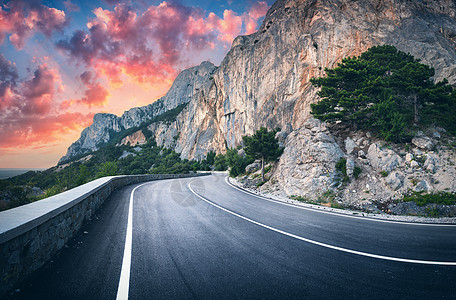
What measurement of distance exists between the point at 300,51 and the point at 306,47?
1.30 metres

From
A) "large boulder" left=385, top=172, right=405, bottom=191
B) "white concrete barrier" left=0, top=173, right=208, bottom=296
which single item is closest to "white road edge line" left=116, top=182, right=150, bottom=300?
"white concrete barrier" left=0, top=173, right=208, bottom=296

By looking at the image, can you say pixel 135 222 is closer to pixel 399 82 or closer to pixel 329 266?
pixel 329 266

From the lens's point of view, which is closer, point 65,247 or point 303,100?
point 65,247

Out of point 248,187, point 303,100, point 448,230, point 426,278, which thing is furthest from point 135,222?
point 303,100

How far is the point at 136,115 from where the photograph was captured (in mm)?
161000

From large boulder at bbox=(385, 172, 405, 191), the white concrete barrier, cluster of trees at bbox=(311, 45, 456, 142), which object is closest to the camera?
the white concrete barrier

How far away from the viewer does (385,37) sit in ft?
87.7

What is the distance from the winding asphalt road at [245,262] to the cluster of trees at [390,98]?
32.9 ft

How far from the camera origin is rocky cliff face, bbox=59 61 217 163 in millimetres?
134000

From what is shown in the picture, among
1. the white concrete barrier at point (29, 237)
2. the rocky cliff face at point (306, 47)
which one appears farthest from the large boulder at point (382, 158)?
the rocky cliff face at point (306, 47)

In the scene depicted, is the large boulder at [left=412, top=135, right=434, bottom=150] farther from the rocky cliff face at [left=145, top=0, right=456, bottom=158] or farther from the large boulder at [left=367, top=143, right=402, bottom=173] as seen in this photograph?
the rocky cliff face at [left=145, top=0, right=456, bottom=158]

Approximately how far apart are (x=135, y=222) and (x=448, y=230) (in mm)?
10268

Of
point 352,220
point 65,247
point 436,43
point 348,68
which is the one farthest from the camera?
point 436,43

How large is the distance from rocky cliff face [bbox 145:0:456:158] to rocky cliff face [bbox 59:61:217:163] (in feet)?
267
